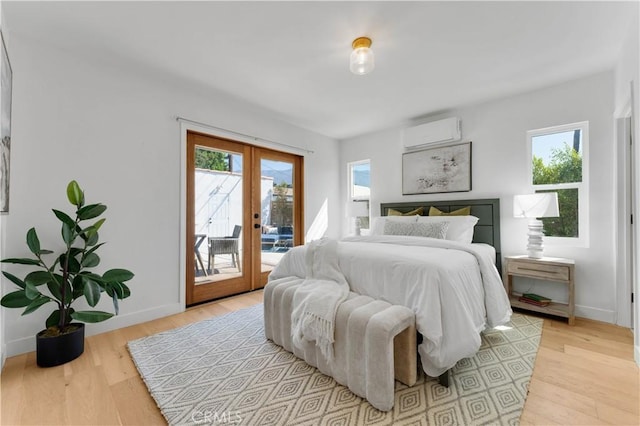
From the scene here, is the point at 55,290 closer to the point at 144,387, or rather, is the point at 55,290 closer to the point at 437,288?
the point at 144,387

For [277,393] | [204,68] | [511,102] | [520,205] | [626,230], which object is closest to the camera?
[277,393]

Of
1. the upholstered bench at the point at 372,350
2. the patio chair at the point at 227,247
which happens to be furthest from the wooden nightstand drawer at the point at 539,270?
the patio chair at the point at 227,247

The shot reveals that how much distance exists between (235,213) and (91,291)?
1.79m

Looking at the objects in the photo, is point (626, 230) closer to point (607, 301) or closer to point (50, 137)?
point (607, 301)

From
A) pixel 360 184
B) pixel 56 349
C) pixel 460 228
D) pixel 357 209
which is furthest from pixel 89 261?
pixel 360 184

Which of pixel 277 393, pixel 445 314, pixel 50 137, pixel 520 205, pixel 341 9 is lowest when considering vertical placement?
pixel 277 393

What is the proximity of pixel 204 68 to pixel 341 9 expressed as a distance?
4.71 feet

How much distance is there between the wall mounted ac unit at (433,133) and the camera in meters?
3.44

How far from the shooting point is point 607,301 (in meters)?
2.55

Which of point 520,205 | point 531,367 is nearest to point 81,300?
point 531,367

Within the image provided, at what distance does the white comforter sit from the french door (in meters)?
1.38

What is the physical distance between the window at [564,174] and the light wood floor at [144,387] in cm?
99

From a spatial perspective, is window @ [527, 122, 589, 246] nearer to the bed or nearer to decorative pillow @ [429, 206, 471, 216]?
decorative pillow @ [429, 206, 471, 216]

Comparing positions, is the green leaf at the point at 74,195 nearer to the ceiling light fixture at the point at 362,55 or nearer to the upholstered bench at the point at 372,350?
the upholstered bench at the point at 372,350
